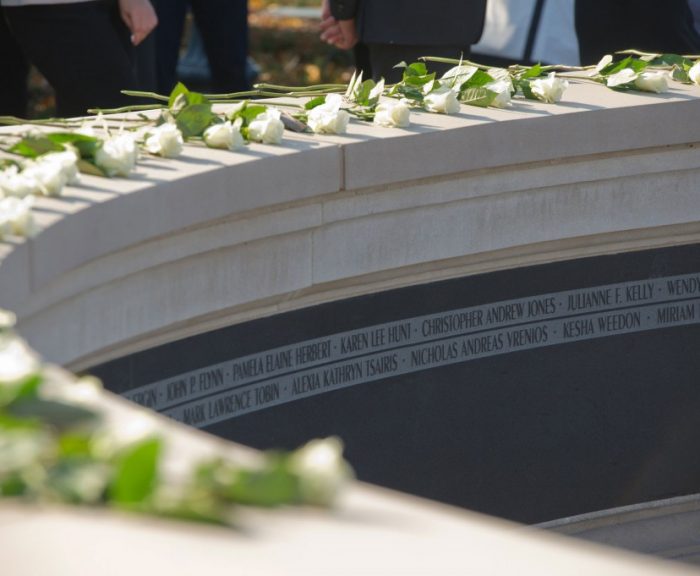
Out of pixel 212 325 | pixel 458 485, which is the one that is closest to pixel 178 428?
pixel 212 325

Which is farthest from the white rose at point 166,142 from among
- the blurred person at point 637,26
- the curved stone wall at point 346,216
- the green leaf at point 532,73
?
the blurred person at point 637,26

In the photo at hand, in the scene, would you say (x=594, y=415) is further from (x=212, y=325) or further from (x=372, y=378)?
(x=212, y=325)

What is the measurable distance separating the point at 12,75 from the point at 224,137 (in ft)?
7.90

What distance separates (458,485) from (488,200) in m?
0.76

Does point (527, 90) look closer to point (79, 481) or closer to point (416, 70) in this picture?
point (416, 70)

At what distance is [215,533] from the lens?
140cm

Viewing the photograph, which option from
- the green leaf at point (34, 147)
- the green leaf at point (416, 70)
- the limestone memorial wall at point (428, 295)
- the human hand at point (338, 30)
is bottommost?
the limestone memorial wall at point (428, 295)

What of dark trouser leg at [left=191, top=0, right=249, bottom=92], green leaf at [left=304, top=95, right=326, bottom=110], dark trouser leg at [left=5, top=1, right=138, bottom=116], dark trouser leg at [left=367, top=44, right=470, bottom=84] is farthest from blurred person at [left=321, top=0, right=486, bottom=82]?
dark trouser leg at [left=191, top=0, right=249, bottom=92]

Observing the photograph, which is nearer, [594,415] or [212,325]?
[212,325]

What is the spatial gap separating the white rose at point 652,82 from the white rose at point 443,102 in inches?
21.6

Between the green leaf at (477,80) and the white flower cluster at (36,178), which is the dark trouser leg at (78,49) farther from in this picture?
the white flower cluster at (36,178)

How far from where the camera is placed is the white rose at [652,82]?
3.50 m

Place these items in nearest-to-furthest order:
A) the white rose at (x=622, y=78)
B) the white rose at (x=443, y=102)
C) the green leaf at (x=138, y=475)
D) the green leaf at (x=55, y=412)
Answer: the green leaf at (x=138, y=475) < the green leaf at (x=55, y=412) < the white rose at (x=443, y=102) < the white rose at (x=622, y=78)

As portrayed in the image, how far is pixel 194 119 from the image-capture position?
3014mm
